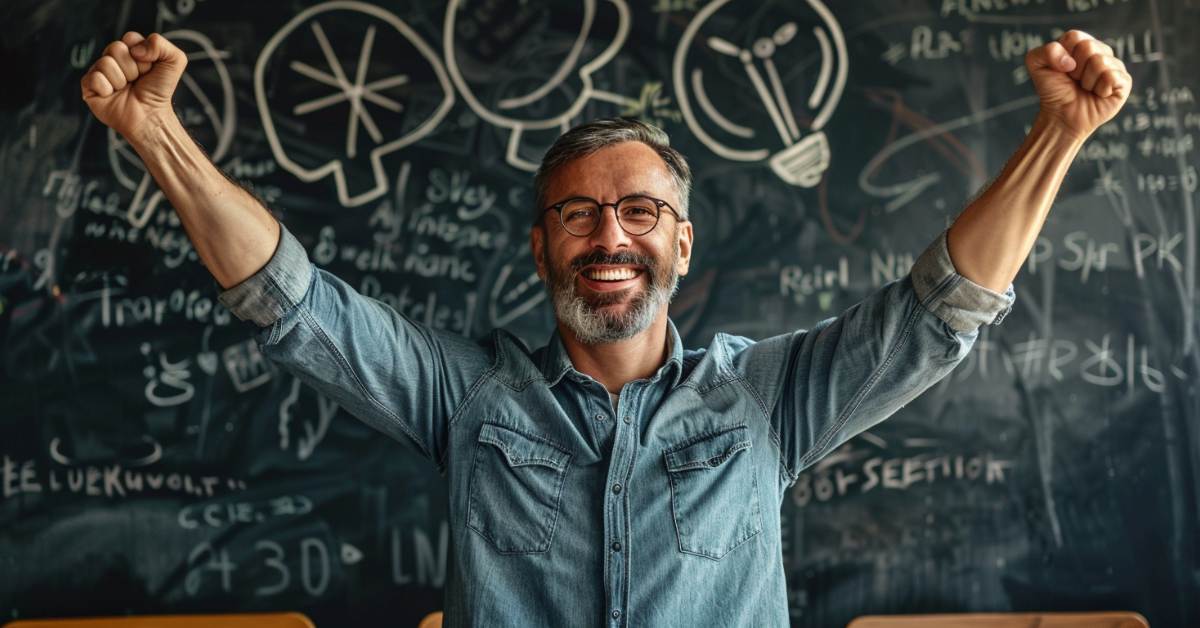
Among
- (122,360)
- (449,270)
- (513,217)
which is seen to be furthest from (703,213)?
(122,360)

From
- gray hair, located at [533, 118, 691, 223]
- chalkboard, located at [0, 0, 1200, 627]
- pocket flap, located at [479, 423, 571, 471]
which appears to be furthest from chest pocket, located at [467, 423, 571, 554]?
chalkboard, located at [0, 0, 1200, 627]

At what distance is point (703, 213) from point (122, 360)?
57.8 inches

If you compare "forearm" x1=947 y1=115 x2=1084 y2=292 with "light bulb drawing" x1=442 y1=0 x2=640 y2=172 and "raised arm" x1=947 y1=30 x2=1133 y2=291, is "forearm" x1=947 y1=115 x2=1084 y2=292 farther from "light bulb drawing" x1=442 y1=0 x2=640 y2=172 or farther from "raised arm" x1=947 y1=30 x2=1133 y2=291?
"light bulb drawing" x1=442 y1=0 x2=640 y2=172

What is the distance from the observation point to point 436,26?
7.77ft

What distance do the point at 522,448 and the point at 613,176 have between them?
0.47 meters

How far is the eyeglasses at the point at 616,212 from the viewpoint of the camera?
1547mm

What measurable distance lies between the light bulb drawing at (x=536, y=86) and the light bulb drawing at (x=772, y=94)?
0.17m

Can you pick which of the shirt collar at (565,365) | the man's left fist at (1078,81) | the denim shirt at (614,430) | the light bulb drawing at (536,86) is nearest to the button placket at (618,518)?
the denim shirt at (614,430)

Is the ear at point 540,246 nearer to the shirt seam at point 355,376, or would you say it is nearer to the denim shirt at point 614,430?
the denim shirt at point 614,430

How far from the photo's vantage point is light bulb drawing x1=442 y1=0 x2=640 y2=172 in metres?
2.37

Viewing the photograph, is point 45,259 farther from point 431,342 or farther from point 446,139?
point 431,342

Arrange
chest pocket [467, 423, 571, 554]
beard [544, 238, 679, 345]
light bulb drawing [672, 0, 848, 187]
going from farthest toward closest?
light bulb drawing [672, 0, 848, 187] → beard [544, 238, 679, 345] → chest pocket [467, 423, 571, 554]

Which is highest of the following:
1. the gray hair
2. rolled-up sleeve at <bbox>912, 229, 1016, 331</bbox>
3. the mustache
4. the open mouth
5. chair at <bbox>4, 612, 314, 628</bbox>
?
the gray hair

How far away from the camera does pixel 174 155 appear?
123 cm
